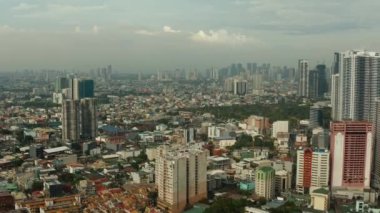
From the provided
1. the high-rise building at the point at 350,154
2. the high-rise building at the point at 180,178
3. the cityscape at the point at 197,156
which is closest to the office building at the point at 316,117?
the cityscape at the point at 197,156

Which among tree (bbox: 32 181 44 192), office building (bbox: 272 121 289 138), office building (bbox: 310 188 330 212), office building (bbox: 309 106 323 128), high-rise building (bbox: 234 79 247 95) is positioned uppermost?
high-rise building (bbox: 234 79 247 95)

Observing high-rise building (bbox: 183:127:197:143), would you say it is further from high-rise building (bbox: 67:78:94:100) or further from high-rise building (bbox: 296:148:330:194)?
high-rise building (bbox: 67:78:94:100)

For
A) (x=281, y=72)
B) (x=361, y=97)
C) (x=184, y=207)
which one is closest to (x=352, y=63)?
(x=361, y=97)

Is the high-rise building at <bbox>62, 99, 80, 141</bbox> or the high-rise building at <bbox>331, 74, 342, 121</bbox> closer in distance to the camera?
the high-rise building at <bbox>331, 74, 342, 121</bbox>

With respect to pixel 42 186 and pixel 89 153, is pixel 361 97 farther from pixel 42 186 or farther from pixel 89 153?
pixel 42 186

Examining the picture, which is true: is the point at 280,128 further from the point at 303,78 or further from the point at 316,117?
A: the point at 303,78

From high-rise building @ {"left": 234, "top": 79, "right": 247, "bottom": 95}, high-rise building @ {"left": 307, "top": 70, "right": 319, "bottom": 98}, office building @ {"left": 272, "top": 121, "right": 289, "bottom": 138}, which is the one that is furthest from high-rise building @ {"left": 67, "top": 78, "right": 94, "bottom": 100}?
high-rise building @ {"left": 234, "top": 79, "right": 247, "bottom": 95}
